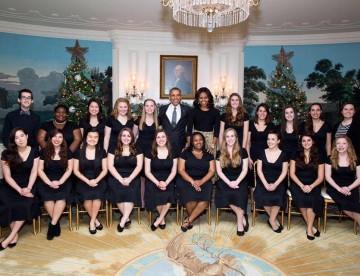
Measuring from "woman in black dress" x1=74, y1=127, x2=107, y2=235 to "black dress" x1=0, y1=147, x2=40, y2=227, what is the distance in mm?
622

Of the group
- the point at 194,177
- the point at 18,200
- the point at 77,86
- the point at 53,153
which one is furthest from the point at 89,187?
the point at 77,86

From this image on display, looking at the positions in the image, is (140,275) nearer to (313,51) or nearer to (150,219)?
(150,219)

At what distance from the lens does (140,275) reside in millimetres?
3805

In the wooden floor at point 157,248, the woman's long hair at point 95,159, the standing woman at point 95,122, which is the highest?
the standing woman at point 95,122

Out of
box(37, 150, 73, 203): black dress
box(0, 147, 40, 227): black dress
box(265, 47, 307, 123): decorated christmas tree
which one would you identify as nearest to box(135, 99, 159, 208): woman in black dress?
box(37, 150, 73, 203): black dress

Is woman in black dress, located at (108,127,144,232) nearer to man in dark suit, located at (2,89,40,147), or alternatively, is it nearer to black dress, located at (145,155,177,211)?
black dress, located at (145,155,177,211)

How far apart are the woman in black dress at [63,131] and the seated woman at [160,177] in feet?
4.36

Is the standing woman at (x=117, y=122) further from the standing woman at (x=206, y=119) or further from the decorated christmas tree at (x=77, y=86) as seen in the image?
the decorated christmas tree at (x=77, y=86)

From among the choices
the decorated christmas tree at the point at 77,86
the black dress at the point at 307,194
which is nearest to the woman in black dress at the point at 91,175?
the black dress at the point at 307,194

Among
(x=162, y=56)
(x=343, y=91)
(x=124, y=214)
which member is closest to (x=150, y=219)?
(x=124, y=214)

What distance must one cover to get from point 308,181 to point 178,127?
2.26 m

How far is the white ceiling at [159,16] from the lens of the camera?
6.72 meters

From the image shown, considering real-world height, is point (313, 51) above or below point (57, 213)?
above

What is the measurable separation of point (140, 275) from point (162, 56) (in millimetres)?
6793
